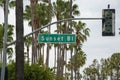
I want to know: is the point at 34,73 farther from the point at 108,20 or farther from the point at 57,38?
the point at 108,20

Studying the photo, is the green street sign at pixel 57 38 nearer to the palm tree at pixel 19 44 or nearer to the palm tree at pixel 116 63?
the palm tree at pixel 19 44

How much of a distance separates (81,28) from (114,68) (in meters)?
63.4

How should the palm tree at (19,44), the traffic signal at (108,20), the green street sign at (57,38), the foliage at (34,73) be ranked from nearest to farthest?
the traffic signal at (108,20)
the palm tree at (19,44)
the green street sign at (57,38)
the foliage at (34,73)

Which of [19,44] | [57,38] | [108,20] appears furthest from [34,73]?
[108,20]

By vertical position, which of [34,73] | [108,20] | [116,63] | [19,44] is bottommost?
[116,63]

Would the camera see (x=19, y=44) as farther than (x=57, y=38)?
No

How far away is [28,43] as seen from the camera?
91.9 m

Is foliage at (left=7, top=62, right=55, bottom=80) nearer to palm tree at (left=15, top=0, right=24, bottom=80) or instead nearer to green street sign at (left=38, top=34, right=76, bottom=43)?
green street sign at (left=38, top=34, right=76, bottom=43)

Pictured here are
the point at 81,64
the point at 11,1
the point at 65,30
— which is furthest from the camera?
the point at 81,64

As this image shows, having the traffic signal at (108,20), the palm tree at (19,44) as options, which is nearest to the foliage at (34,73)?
the palm tree at (19,44)

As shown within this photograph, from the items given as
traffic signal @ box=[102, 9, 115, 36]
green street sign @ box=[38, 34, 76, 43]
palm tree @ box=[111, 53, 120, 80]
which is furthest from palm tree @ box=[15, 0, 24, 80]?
palm tree @ box=[111, 53, 120, 80]

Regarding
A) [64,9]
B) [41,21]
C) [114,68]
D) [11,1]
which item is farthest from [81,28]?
[114,68]

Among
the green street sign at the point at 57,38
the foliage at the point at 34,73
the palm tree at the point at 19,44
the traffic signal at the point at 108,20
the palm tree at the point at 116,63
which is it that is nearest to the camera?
the traffic signal at the point at 108,20

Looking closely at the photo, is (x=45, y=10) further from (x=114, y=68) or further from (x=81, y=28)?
(x=114, y=68)
